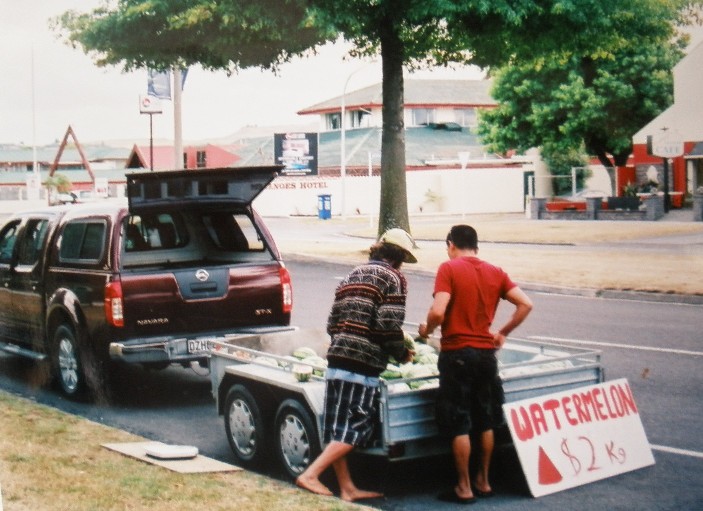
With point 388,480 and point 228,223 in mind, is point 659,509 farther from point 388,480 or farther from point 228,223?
point 228,223

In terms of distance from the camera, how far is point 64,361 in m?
9.84

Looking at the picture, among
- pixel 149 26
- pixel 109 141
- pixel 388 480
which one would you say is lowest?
pixel 388 480

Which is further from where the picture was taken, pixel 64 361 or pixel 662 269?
pixel 662 269

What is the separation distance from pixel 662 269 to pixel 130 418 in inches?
329

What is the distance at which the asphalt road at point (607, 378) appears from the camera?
682 cm

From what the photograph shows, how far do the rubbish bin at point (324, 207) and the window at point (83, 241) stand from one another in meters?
14.7

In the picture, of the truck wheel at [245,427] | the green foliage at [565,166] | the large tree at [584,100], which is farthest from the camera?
the green foliage at [565,166]

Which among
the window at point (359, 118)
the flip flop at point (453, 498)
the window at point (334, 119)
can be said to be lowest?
the flip flop at point (453, 498)

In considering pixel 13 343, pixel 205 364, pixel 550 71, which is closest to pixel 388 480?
pixel 205 364

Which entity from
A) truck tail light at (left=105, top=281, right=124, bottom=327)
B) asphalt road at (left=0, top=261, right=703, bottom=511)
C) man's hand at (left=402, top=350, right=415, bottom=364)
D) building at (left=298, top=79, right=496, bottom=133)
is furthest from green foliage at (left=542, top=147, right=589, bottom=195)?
man's hand at (left=402, top=350, right=415, bottom=364)

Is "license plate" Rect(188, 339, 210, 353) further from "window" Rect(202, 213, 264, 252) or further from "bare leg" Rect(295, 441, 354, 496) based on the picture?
"bare leg" Rect(295, 441, 354, 496)

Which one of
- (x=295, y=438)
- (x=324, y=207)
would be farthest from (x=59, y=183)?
(x=324, y=207)

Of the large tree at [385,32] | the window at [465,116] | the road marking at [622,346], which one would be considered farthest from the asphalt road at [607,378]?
the large tree at [385,32]

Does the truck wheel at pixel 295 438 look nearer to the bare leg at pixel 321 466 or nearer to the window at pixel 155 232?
the bare leg at pixel 321 466
